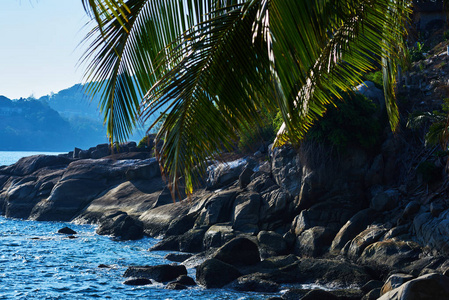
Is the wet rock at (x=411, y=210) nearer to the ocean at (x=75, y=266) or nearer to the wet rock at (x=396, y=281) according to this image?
the wet rock at (x=396, y=281)

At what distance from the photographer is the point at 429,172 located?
19.3 m

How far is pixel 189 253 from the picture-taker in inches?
904

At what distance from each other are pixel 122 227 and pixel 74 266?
296 inches

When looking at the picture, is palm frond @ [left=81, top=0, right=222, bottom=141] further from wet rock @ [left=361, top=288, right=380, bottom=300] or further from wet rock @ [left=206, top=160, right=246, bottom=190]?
wet rock @ [left=206, top=160, right=246, bottom=190]

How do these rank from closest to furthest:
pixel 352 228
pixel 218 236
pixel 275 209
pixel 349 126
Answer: pixel 352 228
pixel 349 126
pixel 218 236
pixel 275 209

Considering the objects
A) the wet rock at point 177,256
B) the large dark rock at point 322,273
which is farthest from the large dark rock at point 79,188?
the large dark rock at point 322,273

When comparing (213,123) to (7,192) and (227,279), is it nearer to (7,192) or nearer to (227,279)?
(227,279)

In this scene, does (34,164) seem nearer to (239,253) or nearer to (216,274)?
(239,253)

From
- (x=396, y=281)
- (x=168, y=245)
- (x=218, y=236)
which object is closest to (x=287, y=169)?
(x=218, y=236)

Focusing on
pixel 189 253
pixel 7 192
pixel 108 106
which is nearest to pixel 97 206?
pixel 7 192

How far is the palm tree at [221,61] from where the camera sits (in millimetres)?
4398

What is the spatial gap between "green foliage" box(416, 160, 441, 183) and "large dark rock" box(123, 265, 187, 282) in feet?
33.0

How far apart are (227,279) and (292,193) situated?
7.44 metres

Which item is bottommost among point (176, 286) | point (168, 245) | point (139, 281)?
point (176, 286)
